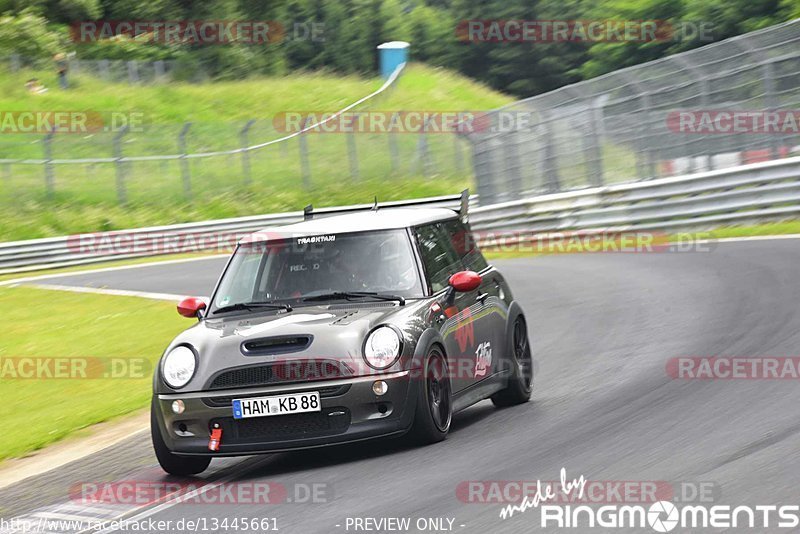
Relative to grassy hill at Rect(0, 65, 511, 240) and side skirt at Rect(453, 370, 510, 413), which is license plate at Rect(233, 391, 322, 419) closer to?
side skirt at Rect(453, 370, 510, 413)

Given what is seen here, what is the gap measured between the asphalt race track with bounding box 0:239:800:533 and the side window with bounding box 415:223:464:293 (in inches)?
40.0

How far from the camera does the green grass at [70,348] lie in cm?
1136

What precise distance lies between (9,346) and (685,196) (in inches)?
491

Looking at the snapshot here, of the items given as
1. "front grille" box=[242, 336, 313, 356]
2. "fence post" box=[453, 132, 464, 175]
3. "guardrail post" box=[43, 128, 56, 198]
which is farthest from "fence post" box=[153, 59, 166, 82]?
"front grille" box=[242, 336, 313, 356]

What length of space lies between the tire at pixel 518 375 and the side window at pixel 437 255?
30.6 inches

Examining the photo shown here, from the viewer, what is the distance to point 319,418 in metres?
7.80

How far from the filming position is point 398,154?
4200 centimetres

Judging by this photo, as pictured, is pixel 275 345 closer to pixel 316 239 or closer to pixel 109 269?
pixel 316 239

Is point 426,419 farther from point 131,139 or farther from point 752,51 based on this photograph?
point 131,139

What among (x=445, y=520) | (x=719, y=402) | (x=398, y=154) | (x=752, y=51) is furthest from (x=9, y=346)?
(x=398, y=154)

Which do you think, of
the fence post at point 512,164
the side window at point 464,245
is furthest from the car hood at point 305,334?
the fence post at point 512,164

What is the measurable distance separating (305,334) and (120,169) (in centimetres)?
3163

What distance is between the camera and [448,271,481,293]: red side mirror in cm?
878

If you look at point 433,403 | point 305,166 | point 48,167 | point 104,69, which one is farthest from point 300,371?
point 104,69
